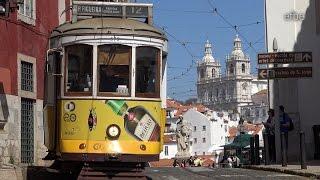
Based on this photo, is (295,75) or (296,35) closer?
(295,75)

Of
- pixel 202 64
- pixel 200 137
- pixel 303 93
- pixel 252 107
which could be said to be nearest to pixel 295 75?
pixel 303 93

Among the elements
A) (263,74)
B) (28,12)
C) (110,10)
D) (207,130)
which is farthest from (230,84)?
(110,10)

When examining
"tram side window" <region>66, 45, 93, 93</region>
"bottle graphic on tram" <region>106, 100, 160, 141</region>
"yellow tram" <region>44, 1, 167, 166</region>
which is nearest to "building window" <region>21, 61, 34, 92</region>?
"yellow tram" <region>44, 1, 167, 166</region>

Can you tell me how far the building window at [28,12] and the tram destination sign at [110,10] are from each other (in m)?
5.49

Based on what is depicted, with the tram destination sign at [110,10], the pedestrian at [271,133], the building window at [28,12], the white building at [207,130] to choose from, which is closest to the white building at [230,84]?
the white building at [207,130]

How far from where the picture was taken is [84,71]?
11961mm

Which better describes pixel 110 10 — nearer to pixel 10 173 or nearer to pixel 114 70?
pixel 114 70

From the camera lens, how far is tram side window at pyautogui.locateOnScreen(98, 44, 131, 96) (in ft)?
38.9

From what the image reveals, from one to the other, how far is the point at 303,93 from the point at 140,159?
37.2ft

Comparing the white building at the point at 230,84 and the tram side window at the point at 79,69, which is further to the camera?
the white building at the point at 230,84

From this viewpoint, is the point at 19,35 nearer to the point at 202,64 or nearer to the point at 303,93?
the point at 303,93

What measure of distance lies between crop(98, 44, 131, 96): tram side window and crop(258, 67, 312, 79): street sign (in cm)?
596

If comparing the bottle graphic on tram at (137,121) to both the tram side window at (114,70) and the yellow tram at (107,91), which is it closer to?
the yellow tram at (107,91)

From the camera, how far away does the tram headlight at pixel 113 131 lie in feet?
38.6
